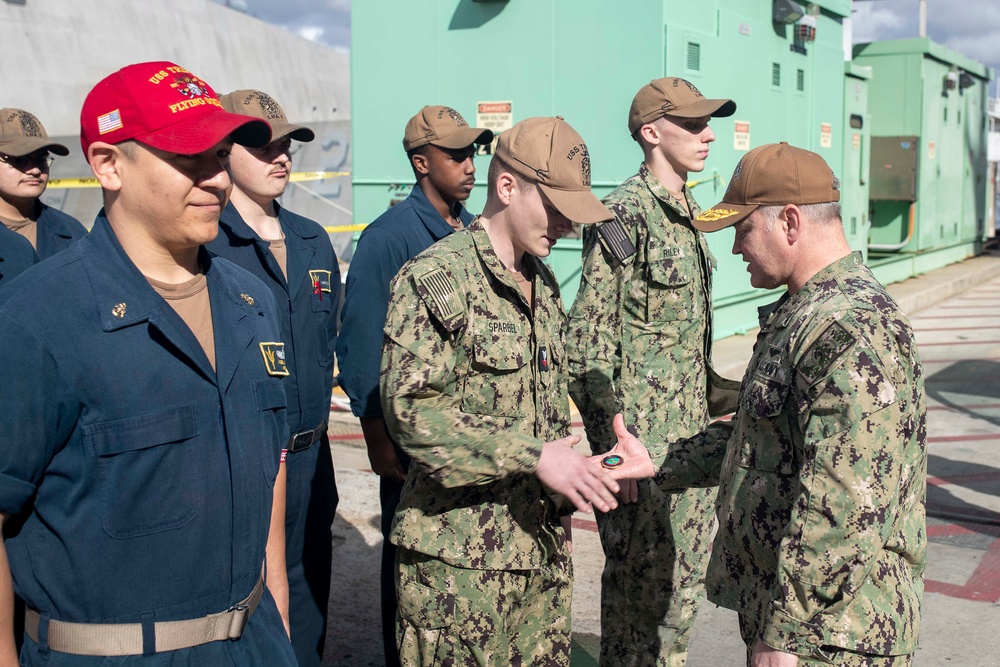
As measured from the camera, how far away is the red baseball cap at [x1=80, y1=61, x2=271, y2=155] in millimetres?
1707

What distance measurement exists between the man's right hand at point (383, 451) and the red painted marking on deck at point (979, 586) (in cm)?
278

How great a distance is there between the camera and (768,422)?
229 centimetres

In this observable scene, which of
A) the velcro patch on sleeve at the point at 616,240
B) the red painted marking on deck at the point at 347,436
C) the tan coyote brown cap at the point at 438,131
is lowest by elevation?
the red painted marking on deck at the point at 347,436

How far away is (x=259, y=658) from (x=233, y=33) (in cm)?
3180

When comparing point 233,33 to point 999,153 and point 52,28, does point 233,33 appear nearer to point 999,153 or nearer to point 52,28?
point 52,28

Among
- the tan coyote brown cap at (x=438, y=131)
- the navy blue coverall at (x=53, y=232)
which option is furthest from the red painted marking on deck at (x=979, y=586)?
the navy blue coverall at (x=53, y=232)

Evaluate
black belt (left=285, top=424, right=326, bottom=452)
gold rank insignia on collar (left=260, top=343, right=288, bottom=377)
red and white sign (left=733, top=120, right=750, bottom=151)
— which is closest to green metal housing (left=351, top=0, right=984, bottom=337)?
red and white sign (left=733, top=120, right=750, bottom=151)

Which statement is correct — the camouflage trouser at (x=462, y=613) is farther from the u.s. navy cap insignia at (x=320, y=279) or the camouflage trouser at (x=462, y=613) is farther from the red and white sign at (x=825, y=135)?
the red and white sign at (x=825, y=135)

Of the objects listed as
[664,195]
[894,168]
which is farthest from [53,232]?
[894,168]

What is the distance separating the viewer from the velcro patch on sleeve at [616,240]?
3496mm

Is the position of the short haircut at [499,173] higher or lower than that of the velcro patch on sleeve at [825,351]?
higher

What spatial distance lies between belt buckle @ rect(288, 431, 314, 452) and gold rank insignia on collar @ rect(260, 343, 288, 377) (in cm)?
125

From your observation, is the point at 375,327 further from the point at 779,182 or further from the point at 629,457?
the point at 779,182

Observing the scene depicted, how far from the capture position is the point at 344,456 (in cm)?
659
